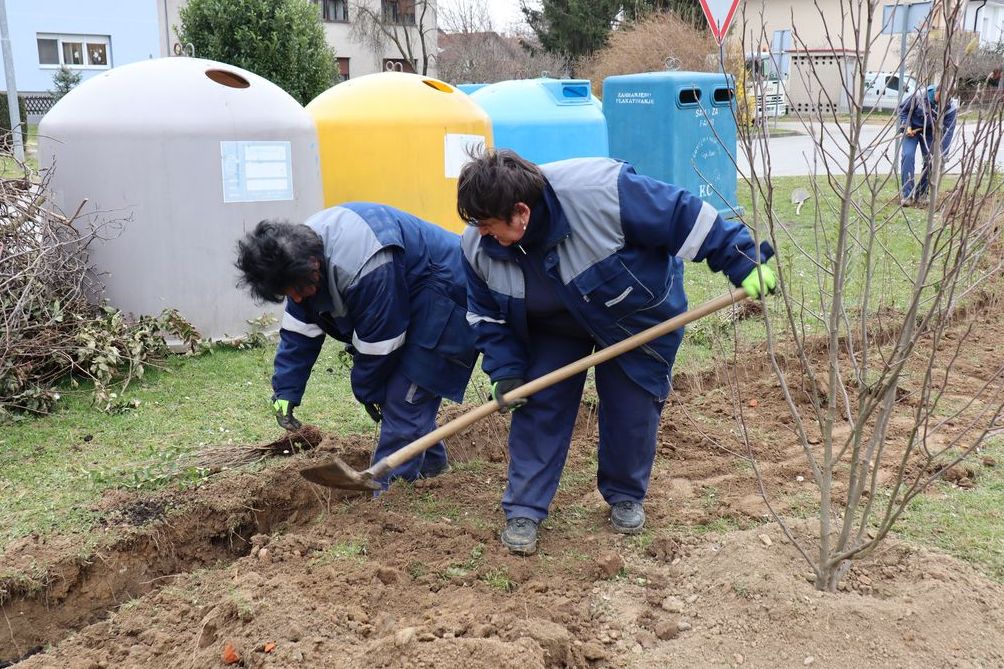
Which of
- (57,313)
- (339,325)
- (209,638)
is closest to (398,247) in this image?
(339,325)

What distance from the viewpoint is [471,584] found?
3.20m

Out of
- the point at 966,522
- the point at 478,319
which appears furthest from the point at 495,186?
the point at 966,522

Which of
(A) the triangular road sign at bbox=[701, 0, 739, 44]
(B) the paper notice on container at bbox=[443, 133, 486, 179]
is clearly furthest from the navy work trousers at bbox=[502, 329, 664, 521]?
(B) the paper notice on container at bbox=[443, 133, 486, 179]

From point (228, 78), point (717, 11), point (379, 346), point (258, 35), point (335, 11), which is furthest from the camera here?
point (335, 11)

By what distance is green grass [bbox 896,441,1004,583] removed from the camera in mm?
3156

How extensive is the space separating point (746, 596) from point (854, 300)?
4265 mm

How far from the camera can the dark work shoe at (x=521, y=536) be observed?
134 inches

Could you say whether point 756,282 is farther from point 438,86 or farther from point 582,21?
point 582,21

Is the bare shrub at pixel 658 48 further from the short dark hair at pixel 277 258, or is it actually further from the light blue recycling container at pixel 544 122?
the short dark hair at pixel 277 258

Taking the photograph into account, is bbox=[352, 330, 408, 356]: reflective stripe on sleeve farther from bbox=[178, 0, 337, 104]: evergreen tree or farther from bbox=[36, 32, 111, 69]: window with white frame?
bbox=[36, 32, 111, 69]: window with white frame

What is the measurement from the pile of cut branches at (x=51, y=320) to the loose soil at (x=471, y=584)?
56.5 inches

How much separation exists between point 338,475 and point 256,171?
316 cm

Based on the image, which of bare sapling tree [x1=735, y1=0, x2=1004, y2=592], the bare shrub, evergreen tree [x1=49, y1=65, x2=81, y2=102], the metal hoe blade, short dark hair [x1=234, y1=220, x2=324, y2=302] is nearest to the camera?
bare sapling tree [x1=735, y1=0, x2=1004, y2=592]

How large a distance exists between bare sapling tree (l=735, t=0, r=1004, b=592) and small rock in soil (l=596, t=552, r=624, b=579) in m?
0.61
